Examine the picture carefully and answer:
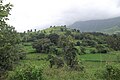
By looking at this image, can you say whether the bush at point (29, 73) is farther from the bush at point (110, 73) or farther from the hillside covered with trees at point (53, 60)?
the bush at point (110, 73)

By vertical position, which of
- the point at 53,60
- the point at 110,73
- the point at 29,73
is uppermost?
the point at 29,73

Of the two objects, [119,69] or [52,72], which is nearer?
[119,69]

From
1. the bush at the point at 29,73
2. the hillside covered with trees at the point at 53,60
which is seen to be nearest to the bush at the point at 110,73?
the hillside covered with trees at the point at 53,60

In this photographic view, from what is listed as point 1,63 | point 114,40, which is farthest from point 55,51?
point 1,63

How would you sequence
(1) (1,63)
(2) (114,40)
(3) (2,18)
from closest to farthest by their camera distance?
1. (3) (2,18)
2. (1) (1,63)
3. (2) (114,40)

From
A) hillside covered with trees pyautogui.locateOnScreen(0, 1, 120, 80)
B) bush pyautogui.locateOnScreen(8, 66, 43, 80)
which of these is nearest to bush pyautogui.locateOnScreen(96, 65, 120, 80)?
hillside covered with trees pyautogui.locateOnScreen(0, 1, 120, 80)

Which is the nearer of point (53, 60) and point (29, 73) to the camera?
point (29, 73)

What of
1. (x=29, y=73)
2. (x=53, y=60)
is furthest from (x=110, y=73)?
(x=53, y=60)

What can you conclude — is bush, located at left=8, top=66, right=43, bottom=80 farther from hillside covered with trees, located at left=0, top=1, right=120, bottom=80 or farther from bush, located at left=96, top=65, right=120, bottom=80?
bush, located at left=96, top=65, right=120, bottom=80

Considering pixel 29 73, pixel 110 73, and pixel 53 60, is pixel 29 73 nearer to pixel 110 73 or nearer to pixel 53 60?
pixel 110 73

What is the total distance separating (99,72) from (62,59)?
51.4 m

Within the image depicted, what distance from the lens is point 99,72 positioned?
26531 millimetres

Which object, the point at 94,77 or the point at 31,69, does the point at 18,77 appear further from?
the point at 94,77

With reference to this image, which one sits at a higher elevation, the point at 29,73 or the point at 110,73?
the point at 29,73
